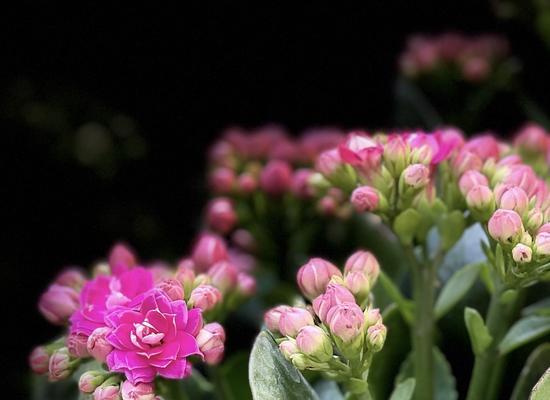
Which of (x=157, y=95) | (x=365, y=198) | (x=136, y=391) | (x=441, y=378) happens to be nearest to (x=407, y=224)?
(x=365, y=198)

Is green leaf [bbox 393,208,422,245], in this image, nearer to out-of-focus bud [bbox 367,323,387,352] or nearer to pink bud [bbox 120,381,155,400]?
out-of-focus bud [bbox 367,323,387,352]

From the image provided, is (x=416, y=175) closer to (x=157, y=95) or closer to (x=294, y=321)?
(x=294, y=321)

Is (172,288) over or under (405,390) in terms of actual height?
over

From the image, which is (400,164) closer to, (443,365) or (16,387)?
(443,365)

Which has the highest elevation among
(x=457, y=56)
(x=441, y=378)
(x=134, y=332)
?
(x=457, y=56)

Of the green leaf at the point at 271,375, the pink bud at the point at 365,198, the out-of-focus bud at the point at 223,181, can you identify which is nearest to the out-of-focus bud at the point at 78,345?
the green leaf at the point at 271,375

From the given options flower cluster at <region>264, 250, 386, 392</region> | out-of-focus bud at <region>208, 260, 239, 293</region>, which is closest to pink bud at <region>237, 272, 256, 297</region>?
out-of-focus bud at <region>208, 260, 239, 293</region>

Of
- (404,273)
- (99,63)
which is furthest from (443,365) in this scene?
(99,63)
